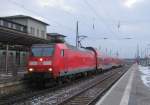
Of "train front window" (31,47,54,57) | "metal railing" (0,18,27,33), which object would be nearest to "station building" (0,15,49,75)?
"metal railing" (0,18,27,33)

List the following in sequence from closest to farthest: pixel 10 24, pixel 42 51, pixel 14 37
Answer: pixel 42 51 → pixel 14 37 → pixel 10 24

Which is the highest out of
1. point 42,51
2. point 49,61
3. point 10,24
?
point 10,24

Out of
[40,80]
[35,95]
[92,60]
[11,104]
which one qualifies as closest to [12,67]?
[40,80]

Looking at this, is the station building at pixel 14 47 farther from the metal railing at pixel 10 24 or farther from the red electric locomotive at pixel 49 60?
the red electric locomotive at pixel 49 60

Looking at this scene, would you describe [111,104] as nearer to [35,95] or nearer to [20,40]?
[35,95]

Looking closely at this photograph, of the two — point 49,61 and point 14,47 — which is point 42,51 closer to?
point 49,61

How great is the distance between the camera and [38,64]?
23281mm

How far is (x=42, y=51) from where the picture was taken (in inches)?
934

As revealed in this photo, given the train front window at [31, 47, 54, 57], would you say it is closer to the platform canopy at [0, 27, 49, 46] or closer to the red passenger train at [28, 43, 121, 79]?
the red passenger train at [28, 43, 121, 79]

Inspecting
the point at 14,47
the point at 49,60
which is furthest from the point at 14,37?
the point at 14,47

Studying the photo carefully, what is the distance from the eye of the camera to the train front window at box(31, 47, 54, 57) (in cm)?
2352

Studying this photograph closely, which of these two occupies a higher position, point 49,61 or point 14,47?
point 14,47

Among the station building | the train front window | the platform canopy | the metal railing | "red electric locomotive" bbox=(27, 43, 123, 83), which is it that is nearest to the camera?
"red electric locomotive" bbox=(27, 43, 123, 83)

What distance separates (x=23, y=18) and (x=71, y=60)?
40305mm
